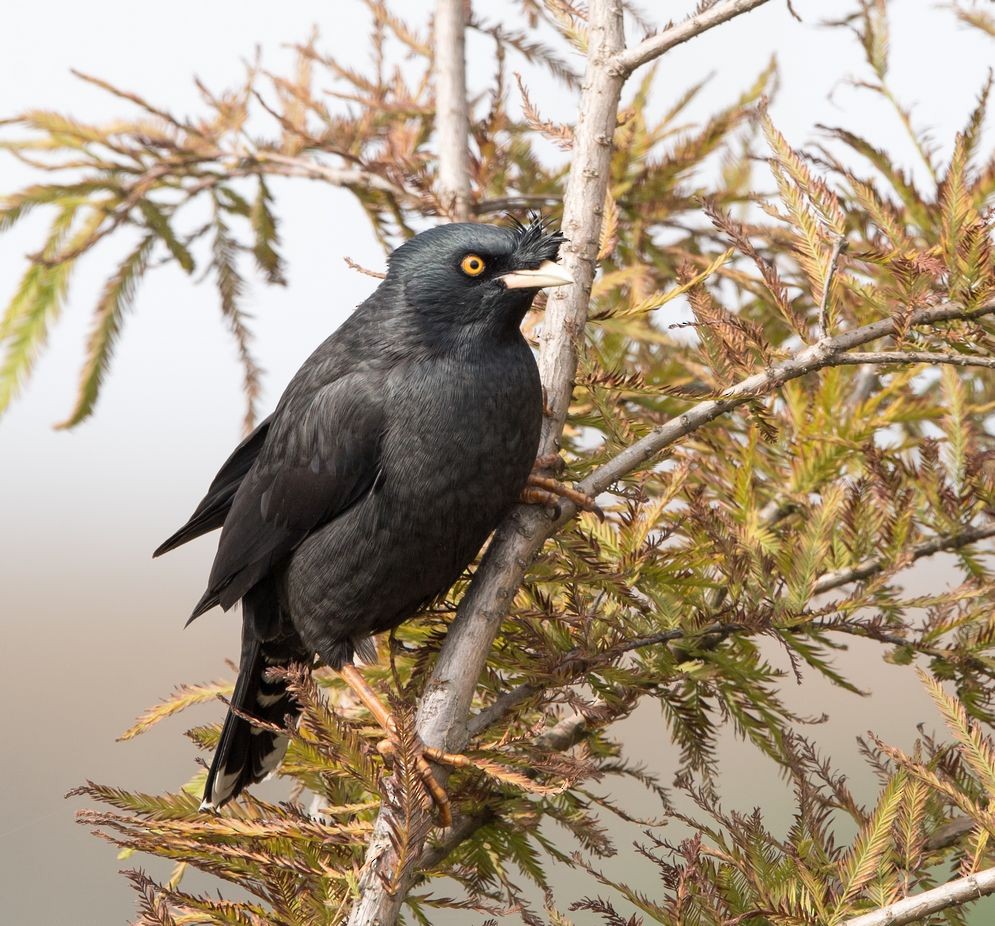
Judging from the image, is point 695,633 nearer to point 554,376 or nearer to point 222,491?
point 554,376

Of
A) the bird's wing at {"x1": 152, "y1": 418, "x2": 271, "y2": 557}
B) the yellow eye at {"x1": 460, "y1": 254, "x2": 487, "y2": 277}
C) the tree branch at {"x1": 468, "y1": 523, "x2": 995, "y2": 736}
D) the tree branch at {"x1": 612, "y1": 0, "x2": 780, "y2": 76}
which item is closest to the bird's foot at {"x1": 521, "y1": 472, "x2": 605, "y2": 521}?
the tree branch at {"x1": 468, "y1": 523, "x2": 995, "y2": 736}

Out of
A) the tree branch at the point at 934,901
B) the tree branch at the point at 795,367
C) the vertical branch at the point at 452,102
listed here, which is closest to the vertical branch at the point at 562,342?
the tree branch at the point at 795,367

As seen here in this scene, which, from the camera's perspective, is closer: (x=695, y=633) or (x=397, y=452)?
(x=695, y=633)

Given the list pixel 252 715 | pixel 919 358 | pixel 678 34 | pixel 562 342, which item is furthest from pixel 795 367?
pixel 252 715

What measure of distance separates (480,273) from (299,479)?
621 mm

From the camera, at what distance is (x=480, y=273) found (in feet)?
7.89

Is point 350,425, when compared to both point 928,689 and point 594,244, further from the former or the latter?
point 928,689

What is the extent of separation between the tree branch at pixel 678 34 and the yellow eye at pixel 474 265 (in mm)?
515

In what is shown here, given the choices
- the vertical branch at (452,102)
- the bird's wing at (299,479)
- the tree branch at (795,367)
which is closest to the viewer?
the tree branch at (795,367)

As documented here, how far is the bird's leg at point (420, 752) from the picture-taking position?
1.93 m

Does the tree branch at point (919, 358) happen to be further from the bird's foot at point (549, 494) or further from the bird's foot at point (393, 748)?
the bird's foot at point (393, 748)

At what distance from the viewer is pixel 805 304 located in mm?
3539

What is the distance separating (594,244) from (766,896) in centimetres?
134

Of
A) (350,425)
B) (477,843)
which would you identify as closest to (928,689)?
(477,843)
